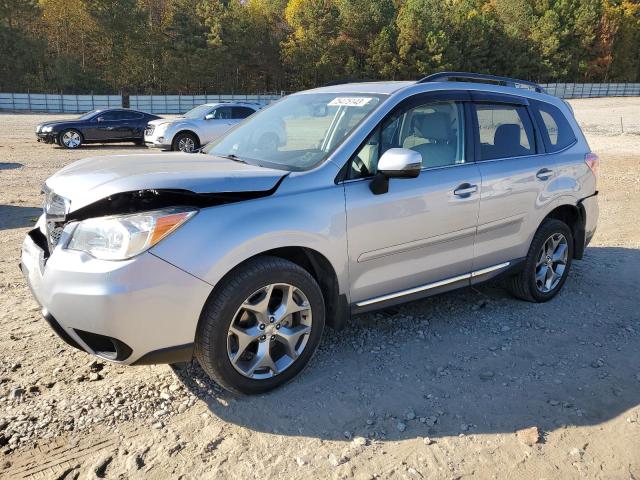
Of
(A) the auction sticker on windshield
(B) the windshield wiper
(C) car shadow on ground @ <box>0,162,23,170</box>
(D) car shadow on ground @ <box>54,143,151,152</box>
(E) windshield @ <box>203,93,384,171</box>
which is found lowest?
(D) car shadow on ground @ <box>54,143,151,152</box>

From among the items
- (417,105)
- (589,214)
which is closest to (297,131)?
(417,105)

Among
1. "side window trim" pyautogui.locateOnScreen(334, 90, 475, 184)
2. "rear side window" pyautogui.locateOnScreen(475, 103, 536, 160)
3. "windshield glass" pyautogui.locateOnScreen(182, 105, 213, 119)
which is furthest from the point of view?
"windshield glass" pyautogui.locateOnScreen(182, 105, 213, 119)

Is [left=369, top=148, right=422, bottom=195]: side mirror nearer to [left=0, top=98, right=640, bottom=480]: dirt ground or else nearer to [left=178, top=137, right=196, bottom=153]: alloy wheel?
[left=0, top=98, right=640, bottom=480]: dirt ground

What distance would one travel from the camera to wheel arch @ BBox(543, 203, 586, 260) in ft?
16.0

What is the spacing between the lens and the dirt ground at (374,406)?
2715 millimetres

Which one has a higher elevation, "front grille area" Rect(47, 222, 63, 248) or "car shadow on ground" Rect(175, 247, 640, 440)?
"front grille area" Rect(47, 222, 63, 248)

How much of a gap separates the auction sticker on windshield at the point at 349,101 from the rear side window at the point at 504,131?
3.20 feet

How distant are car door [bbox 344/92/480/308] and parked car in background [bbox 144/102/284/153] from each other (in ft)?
39.9

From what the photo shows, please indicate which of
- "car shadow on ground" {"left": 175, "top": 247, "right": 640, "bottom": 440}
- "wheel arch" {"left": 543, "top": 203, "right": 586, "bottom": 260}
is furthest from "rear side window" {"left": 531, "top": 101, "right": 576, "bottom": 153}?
"car shadow on ground" {"left": 175, "top": 247, "right": 640, "bottom": 440}

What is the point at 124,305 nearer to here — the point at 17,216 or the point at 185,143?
the point at 17,216

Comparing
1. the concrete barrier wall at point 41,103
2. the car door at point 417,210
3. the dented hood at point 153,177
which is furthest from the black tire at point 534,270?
the concrete barrier wall at point 41,103

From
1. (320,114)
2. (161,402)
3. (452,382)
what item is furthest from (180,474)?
(320,114)

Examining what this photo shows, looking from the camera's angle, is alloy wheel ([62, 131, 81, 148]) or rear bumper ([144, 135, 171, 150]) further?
alloy wheel ([62, 131, 81, 148])

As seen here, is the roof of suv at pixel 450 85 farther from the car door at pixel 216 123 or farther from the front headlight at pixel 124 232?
the car door at pixel 216 123
